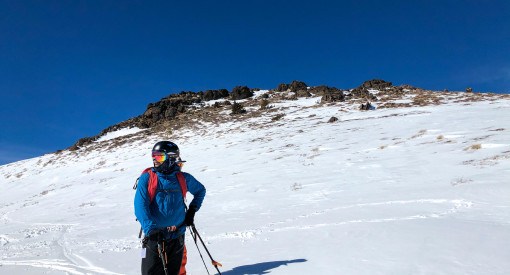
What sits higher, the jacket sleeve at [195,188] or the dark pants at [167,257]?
the jacket sleeve at [195,188]

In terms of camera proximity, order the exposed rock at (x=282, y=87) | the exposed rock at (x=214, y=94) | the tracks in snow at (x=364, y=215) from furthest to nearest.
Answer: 1. the exposed rock at (x=214, y=94)
2. the exposed rock at (x=282, y=87)
3. the tracks in snow at (x=364, y=215)

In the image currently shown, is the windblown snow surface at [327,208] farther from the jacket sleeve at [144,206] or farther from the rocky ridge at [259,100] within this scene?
the rocky ridge at [259,100]

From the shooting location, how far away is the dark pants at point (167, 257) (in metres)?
4.72

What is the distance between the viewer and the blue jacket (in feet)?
14.9

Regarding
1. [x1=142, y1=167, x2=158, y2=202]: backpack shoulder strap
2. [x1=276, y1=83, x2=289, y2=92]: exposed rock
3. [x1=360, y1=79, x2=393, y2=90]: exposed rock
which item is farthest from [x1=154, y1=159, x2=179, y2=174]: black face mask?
[x1=276, y1=83, x2=289, y2=92]: exposed rock

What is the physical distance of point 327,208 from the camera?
959 cm

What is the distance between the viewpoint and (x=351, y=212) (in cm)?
881

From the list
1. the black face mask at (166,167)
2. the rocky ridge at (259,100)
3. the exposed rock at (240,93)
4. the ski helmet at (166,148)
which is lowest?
the black face mask at (166,167)

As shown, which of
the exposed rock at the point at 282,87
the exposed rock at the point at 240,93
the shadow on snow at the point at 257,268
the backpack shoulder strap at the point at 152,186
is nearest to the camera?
the backpack shoulder strap at the point at 152,186

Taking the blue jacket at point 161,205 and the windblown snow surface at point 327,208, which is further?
the windblown snow surface at point 327,208

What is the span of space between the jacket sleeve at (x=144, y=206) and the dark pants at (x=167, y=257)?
0.27 metres

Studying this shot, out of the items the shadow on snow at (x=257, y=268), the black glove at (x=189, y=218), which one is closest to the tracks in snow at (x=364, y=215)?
the shadow on snow at (x=257, y=268)

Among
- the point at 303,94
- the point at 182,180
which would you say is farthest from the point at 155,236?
the point at 303,94

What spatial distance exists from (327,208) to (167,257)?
5487 mm
